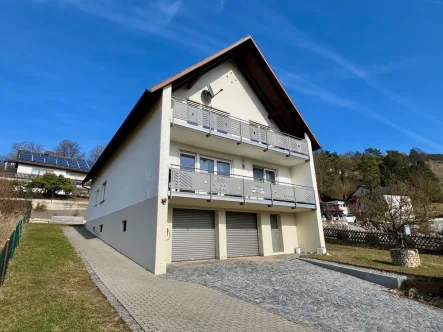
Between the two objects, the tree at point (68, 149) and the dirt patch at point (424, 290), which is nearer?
the dirt patch at point (424, 290)

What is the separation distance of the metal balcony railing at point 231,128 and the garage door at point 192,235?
414 cm

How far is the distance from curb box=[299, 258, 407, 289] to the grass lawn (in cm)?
876

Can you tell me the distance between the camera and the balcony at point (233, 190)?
11227 millimetres

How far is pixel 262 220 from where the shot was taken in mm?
15633

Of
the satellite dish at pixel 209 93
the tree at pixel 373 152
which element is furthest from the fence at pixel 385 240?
the tree at pixel 373 152

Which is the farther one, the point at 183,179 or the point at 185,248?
the point at 185,248

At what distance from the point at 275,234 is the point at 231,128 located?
7.15 meters

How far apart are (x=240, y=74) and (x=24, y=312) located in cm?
1567

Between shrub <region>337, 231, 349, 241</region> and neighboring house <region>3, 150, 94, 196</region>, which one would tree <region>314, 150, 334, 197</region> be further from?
neighboring house <region>3, 150, 94, 196</region>

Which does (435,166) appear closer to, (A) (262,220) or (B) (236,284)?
(A) (262,220)

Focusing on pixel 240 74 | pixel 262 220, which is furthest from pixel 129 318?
pixel 240 74

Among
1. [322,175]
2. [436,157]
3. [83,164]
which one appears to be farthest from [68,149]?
[436,157]

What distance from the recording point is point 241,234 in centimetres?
1484

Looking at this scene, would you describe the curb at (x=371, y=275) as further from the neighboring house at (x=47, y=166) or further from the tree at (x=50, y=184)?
the neighboring house at (x=47, y=166)
